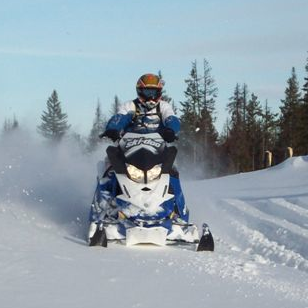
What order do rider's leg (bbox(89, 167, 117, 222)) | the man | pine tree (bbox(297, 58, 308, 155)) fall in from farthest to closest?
1. pine tree (bbox(297, 58, 308, 155))
2. the man
3. rider's leg (bbox(89, 167, 117, 222))

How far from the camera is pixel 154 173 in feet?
23.5

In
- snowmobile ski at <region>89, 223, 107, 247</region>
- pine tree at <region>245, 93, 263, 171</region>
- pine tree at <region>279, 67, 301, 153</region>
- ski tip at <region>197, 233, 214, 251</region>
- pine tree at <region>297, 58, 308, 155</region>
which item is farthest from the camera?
pine tree at <region>245, 93, 263, 171</region>

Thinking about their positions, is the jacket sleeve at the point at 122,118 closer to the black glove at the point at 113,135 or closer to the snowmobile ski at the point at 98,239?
the black glove at the point at 113,135

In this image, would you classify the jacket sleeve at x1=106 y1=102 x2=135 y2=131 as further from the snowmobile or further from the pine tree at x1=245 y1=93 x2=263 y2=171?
the pine tree at x1=245 y1=93 x2=263 y2=171

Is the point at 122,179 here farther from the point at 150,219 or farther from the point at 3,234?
the point at 3,234

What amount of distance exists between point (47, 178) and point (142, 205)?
4.24 m

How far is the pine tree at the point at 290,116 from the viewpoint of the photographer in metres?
54.9

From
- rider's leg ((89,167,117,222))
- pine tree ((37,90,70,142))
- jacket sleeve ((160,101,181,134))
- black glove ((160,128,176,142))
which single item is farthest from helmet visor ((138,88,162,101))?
pine tree ((37,90,70,142))

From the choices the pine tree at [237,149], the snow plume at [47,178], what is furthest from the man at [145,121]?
the pine tree at [237,149]

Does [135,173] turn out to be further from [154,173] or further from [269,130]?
[269,130]

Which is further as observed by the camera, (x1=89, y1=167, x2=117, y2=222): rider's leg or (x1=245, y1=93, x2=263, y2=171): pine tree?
(x1=245, y1=93, x2=263, y2=171): pine tree

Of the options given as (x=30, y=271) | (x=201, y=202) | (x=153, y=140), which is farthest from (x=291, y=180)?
(x=30, y=271)

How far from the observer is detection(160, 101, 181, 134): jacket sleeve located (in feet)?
26.8

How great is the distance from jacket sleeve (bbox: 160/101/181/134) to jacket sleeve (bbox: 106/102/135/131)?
1.38ft
